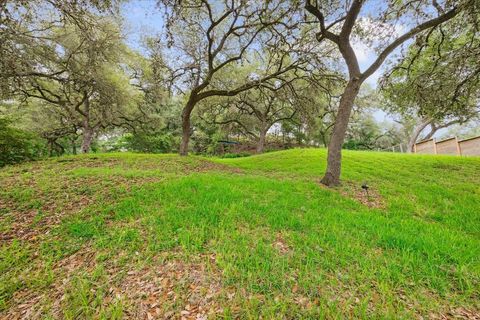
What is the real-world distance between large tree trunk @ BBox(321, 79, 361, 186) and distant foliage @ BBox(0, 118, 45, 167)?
38.4 ft

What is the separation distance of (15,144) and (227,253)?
1098cm

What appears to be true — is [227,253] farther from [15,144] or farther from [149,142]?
[149,142]

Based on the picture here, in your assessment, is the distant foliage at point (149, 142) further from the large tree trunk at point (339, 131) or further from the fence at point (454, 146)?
the fence at point (454, 146)

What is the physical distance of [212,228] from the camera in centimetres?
368

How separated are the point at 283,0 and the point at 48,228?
8.27m

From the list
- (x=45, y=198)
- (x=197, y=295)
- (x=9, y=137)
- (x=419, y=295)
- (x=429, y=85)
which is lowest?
(x=419, y=295)

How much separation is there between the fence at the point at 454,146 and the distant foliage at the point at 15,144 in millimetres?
24673

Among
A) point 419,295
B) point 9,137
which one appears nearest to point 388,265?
point 419,295

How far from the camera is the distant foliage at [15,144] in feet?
27.6

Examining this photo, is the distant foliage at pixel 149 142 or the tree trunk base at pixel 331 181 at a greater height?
the distant foliage at pixel 149 142

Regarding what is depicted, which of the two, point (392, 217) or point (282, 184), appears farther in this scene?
point (282, 184)

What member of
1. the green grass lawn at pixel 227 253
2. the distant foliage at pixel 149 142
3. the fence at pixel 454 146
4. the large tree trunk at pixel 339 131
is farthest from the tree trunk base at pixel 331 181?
the distant foliage at pixel 149 142

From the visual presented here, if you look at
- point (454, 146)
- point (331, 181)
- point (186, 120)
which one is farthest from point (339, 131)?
point (454, 146)

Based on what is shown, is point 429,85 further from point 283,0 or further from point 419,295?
point 419,295
